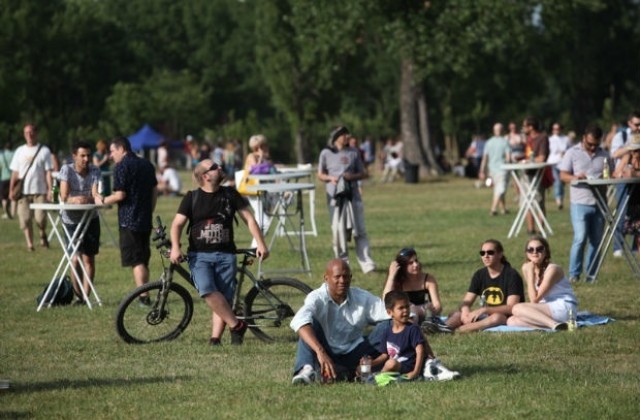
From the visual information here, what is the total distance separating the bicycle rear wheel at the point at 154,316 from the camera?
1309cm

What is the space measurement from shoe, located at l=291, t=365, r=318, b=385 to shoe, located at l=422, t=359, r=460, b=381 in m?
0.77

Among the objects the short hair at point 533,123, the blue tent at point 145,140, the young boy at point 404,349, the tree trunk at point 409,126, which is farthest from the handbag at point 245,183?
the blue tent at point 145,140

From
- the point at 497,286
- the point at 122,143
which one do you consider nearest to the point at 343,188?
the point at 122,143

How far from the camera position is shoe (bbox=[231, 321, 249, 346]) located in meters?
12.7

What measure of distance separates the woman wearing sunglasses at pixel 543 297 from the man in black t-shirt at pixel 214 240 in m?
2.52

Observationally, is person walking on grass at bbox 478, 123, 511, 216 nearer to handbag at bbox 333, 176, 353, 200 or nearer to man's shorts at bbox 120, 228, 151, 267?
handbag at bbox 333, 176, 353, 200

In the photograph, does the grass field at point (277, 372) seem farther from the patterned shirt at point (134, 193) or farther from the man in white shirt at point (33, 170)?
the man in white shirt at point (33, 170)

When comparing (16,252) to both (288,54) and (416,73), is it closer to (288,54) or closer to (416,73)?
(416,73)

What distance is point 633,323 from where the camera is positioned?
541 inches

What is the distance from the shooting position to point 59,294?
1633 centimetres

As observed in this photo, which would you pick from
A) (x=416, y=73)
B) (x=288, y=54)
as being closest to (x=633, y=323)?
(x=416, y=73)

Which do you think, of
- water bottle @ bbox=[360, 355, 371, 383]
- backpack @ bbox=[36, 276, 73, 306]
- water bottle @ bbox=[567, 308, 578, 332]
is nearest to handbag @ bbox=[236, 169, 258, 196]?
backpack @ bbox=[36, 276, 73, 306]

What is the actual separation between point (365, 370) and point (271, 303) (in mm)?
2401

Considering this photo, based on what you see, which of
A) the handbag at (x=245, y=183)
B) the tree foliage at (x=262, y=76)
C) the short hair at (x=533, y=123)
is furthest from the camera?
the tree foliage at (x=262, y=76)
